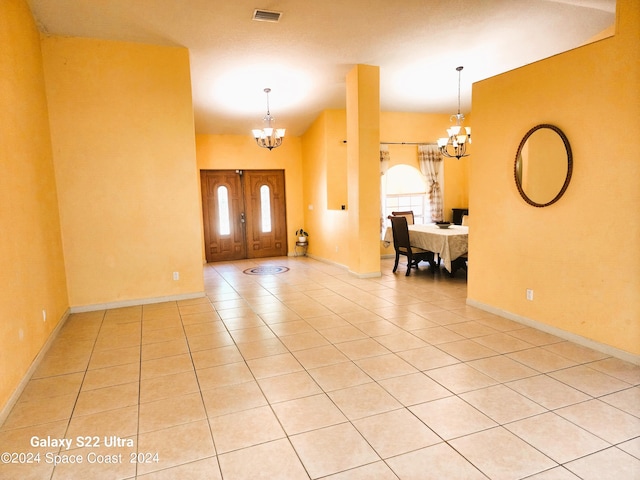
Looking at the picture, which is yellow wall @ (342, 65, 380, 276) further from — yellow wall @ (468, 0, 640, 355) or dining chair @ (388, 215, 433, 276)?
yellow wall @ (468, 0, 640, 355)

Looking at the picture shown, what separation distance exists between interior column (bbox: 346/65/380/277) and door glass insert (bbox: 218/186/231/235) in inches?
141

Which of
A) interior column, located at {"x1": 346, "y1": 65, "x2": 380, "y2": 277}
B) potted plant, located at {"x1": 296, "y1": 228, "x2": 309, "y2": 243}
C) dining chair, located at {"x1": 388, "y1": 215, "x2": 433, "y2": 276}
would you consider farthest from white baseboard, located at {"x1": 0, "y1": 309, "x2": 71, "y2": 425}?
potted plant, located at {"x1": 296, "y1": 228, "x2": 309, "y2": 243}

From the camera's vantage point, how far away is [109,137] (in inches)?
183

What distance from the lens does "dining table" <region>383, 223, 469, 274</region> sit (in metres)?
5.72

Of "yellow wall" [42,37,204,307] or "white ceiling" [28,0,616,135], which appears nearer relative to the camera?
"white ceiling" [28,0,616,135]

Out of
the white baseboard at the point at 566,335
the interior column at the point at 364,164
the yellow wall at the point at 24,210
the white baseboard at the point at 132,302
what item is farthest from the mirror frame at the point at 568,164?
the yellow wall at the point at 24,210

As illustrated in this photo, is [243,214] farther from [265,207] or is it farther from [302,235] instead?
[302,235]

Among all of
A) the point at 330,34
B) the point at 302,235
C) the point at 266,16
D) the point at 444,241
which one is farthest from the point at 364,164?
the point at 302,235

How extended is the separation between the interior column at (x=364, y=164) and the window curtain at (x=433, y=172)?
273cm

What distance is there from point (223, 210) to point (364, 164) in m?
4.02

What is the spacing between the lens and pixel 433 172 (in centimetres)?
845

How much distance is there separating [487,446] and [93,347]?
3.42 m

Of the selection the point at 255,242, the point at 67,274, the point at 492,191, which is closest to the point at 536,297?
the point at 492,191

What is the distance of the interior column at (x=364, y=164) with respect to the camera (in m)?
5.83
